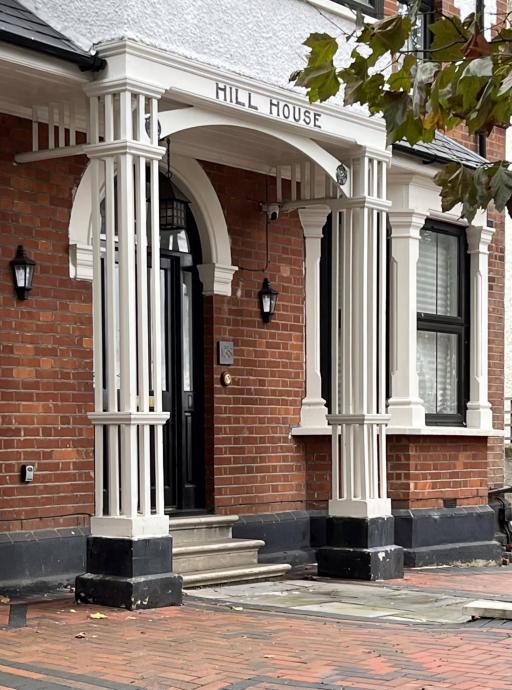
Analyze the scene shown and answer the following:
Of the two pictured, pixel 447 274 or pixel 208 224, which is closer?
pixel 208 224

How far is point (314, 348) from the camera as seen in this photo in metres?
12.1

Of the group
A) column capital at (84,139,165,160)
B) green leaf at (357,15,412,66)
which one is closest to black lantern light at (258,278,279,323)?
column capital at (84,139,165,160)

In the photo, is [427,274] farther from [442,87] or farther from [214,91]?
[442,87]

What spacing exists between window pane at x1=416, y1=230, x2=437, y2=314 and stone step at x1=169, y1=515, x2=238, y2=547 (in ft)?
11.0

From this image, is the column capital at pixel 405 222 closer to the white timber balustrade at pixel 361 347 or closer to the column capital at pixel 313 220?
the column capital at pixel 313 220

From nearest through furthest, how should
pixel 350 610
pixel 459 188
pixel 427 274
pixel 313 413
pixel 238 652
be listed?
pixel 459 188, pixel 238 652, pixel 350 610, pixel 313 413, pixel 427 274

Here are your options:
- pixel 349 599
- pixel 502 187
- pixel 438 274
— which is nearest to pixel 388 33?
pixel 502 187

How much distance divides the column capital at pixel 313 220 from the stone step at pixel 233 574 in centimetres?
334

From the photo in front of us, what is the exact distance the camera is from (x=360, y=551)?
33.9 feet

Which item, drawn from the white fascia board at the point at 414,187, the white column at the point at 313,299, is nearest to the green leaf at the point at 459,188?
the white fascia board at the point at 414,187

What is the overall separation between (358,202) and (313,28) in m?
1.54

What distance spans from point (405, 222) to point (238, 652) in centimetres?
634

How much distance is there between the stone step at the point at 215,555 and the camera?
9.84 m

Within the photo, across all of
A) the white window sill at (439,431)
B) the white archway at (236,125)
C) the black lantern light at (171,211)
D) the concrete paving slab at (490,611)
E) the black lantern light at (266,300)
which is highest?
the white archway at (236,125)
